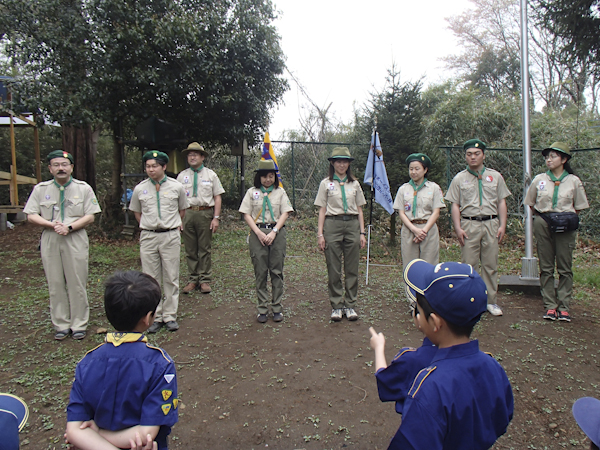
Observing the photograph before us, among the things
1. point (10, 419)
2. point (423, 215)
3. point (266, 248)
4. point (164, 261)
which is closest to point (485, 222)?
point (423, 215)

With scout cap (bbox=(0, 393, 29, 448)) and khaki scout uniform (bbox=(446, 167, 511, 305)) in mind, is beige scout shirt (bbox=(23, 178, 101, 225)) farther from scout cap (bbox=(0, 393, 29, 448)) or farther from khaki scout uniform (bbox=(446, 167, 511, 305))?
khaki scout uniform (bbox=(446, 167, 511, 305))

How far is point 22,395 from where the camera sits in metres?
3.24

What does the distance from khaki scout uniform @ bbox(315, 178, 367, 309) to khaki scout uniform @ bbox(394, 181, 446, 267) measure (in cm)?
60

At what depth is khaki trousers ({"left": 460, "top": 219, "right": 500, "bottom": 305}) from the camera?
15.9 ft

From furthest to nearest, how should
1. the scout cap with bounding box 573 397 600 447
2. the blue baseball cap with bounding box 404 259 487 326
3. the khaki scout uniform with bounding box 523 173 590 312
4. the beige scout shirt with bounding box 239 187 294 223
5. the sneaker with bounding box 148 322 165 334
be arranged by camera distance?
the beige scout shirt with bounding box 239 187 294 223, the khaki scout uniform with bounding box 523 173 590 312, the sneaker with bounding box 148 322 165 334, the blue baseball cap with bounding box 404 259 487 326, the scout cap with bounding box 573 397 600 447

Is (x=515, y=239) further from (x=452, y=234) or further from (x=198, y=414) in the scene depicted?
(x=198, y=414)

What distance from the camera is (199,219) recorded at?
5.89 meters

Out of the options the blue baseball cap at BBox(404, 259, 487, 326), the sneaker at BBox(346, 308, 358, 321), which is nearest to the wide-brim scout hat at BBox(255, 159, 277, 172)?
the sneaker at BBox(346, 308, 358, 321)

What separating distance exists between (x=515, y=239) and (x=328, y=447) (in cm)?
832

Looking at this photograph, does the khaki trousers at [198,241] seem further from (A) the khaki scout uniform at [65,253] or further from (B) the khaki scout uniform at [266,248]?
(A) the khaki scout uniform at [65,253]

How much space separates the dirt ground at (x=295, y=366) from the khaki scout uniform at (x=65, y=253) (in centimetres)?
31

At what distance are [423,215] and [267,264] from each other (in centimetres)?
193

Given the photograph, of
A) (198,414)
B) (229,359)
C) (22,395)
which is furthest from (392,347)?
(22,395)

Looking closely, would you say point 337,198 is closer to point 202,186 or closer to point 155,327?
point 202,186
